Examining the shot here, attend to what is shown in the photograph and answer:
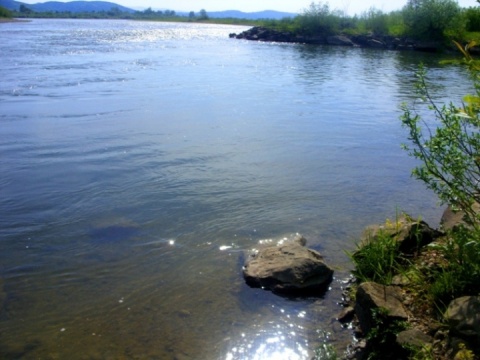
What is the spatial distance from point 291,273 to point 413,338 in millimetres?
2198

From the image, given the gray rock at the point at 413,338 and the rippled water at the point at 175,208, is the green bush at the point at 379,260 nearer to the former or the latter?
the rippled water at the point at 175,208

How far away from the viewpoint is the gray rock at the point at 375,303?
17.2 ft

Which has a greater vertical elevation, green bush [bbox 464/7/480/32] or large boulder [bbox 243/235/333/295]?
green bush [bbox 464/7/480/32]

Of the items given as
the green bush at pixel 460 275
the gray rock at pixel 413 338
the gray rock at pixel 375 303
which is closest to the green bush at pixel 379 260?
the gray rock at pixel 375 303

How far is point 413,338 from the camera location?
189 inches

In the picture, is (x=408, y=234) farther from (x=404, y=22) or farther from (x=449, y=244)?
(x=404, y=22)

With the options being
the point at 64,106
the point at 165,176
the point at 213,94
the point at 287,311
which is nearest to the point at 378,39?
the point at 213,94

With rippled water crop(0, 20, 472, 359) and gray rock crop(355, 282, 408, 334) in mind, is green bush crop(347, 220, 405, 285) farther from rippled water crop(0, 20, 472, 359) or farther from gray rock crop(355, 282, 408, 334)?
gray rock crop(355, 282, 408, 334)

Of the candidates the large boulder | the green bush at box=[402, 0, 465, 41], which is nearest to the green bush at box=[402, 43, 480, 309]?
the large boulder

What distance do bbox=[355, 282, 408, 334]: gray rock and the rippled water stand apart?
413mm

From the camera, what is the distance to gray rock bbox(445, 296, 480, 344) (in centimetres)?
442

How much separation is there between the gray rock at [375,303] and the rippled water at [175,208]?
413 mm

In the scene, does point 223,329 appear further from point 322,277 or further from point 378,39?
point 378,39

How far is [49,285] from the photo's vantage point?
6844mm
